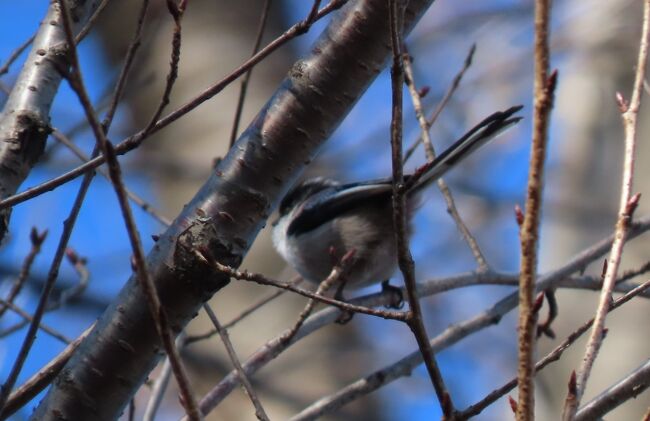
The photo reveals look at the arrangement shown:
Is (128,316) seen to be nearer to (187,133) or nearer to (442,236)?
(187,133)

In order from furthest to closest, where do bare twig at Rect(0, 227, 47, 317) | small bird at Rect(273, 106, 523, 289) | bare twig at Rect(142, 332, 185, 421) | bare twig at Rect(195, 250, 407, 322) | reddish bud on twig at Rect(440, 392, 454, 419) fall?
small bird at Rect(273, 106, 523, 289), bare twig at Rect(0, 227, 47, 317), bare twig at Rect(142, 332, 185, 421), bare twig at Rect(195, 250, 407, 322), reddish bud on twig at Rect(440, 392, 454, 419)

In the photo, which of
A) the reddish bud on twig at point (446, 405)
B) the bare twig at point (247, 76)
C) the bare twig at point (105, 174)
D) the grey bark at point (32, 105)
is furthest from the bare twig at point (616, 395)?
the bare twig at point (105, 174)

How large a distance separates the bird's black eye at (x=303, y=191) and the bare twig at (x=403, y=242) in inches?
92.8

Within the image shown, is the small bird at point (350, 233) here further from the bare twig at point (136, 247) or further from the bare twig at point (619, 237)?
the bare twig at point (136, 247)

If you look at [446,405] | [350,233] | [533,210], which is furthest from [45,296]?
[350,233]

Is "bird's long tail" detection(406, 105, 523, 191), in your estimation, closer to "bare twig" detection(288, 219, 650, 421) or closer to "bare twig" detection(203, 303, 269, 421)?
"bare twig" detection(288, 219, 650, 421)

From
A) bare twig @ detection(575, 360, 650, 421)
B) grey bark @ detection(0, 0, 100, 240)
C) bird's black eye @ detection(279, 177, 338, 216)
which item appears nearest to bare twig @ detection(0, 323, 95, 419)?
grey bark @ detection(0, 0, 100, 240)

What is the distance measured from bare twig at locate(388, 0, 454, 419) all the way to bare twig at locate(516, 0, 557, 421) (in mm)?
155

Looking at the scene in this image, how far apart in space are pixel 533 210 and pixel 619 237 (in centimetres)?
38

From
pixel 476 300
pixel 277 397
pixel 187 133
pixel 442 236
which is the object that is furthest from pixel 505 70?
pixel 277 397

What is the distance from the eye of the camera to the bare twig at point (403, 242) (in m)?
1.07

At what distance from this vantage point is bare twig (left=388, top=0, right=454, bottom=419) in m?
1.07

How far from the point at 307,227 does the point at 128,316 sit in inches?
66.8

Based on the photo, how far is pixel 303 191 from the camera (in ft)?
11.5
